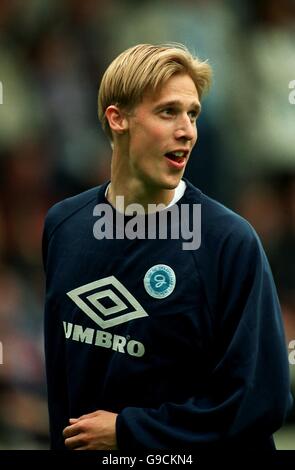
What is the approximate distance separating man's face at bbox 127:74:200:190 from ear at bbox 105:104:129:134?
3.0 inches

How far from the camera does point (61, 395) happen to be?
146 inches

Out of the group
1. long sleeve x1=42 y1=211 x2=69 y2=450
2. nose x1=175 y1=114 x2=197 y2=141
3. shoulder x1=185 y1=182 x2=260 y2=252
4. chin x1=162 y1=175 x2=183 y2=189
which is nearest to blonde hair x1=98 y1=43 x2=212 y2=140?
nose x1=175 y1=114 x2=197 y2=141

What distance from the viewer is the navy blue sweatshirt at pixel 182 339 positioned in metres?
3.35

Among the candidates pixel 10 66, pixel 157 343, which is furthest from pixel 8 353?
pixel 157 343

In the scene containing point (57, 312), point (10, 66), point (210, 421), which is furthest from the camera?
point (10, 66)

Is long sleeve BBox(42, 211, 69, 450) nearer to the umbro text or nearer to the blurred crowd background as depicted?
the umbro text

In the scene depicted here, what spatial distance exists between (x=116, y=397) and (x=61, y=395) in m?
0.29

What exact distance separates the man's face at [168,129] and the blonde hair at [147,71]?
0.09ft

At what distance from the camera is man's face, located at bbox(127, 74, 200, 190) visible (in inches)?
136
